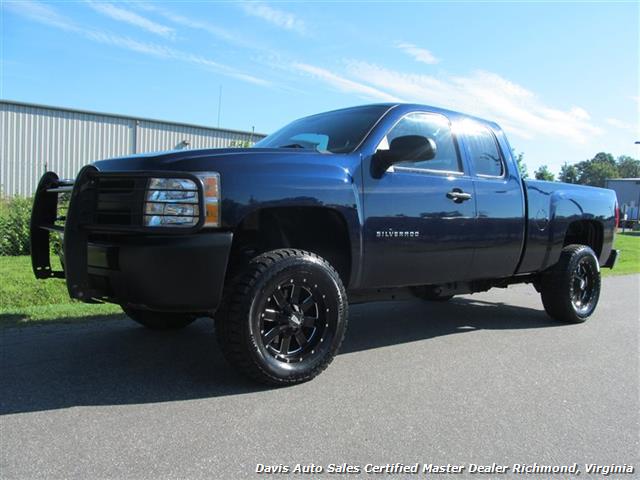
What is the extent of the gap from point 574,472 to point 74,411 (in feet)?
8.99

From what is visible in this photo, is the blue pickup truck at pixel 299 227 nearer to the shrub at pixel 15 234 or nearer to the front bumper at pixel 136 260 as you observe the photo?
the front bumper at pixel 136 260

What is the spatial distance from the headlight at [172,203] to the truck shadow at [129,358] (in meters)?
1.12

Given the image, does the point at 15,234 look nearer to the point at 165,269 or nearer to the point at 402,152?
the point at 165,269

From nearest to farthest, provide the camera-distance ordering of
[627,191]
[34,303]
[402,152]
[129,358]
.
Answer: [402,152] < [129,358] < [34,303] < [627,191]

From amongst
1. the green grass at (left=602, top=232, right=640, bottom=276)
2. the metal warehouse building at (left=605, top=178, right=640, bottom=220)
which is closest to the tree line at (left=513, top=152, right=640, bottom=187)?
the metal warehouse building at (left=605, top=178, right=640, bottom=220)

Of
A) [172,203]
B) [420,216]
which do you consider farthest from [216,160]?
[420,216]

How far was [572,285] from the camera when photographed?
6.45 metres

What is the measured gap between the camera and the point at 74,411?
335 centimetres

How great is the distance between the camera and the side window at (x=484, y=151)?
A: 17.9 ft

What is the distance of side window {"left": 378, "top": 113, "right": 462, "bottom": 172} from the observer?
4836 mm

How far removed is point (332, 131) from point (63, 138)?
21.3m

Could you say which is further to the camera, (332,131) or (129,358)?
(332,131)

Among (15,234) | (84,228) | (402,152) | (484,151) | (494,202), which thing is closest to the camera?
(84,228)

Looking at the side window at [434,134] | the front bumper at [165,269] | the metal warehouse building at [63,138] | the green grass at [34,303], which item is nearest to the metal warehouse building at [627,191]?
the metal warehouse building at [63,138]
